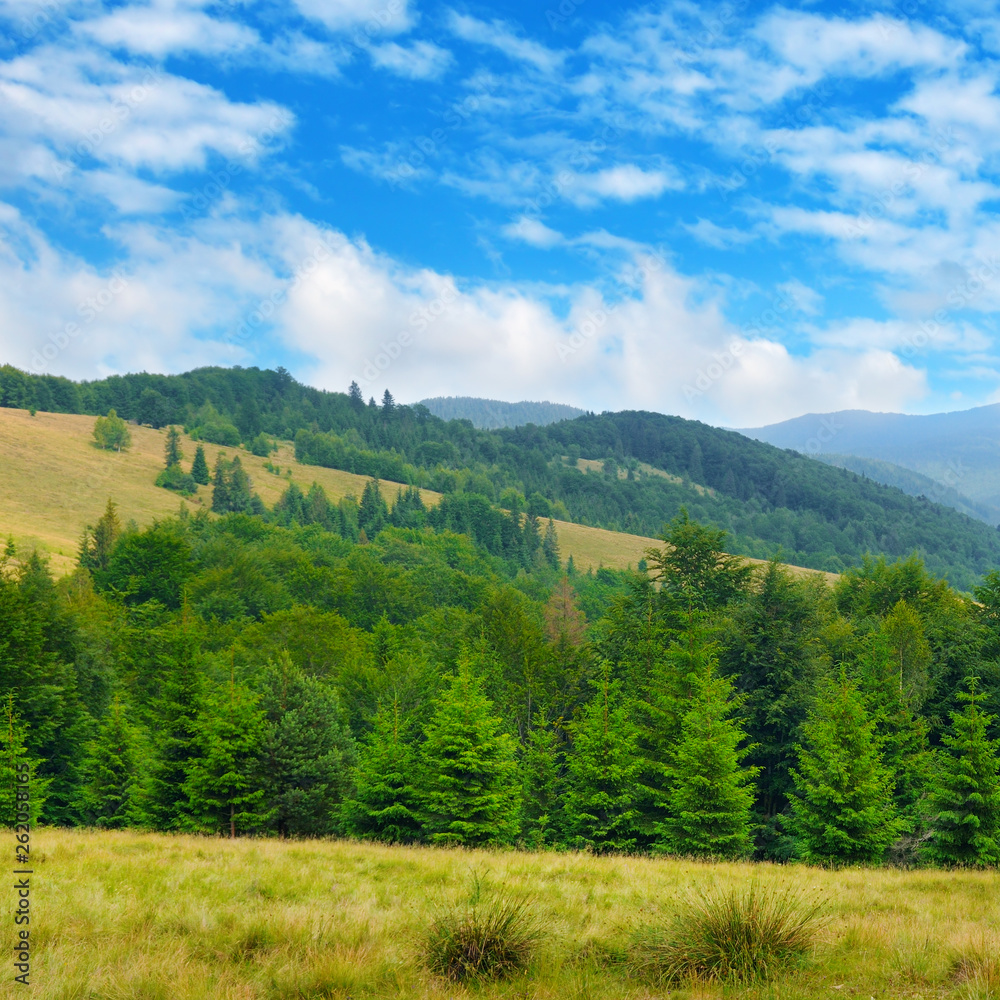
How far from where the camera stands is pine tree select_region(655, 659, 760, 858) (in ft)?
82.9

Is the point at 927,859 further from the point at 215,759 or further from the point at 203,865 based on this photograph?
the point at 215,759

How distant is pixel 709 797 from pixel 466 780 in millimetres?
9605

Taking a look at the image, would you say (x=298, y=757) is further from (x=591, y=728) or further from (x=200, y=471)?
(x=200, y=471)

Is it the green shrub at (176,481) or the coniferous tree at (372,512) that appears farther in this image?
the coniferous tree at (372,512)

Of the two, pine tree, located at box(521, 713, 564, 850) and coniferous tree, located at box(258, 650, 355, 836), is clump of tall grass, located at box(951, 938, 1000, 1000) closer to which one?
coniferous tree, located at box(258, 650, 355, 836)

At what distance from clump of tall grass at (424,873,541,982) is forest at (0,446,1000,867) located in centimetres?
2012

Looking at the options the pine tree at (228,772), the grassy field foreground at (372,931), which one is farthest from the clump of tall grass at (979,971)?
the pine tree at (228,772)

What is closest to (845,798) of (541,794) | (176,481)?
(541,794)

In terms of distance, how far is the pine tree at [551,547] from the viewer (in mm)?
159000

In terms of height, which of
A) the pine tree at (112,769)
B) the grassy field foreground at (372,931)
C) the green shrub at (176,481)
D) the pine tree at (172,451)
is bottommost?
Result: the pine tree at (112,769)

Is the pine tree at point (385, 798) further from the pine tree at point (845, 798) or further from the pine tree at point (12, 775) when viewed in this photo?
the pine tree at point (845, 798)

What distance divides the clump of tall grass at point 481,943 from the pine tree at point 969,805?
22633 millimetres

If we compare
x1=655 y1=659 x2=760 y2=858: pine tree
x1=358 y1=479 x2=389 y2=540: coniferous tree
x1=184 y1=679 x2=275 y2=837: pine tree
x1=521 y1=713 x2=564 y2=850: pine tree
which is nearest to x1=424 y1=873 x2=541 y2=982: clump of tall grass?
x1=655 y1=659 x2=760 y2=858: pine tree

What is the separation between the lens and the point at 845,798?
24.5 m
